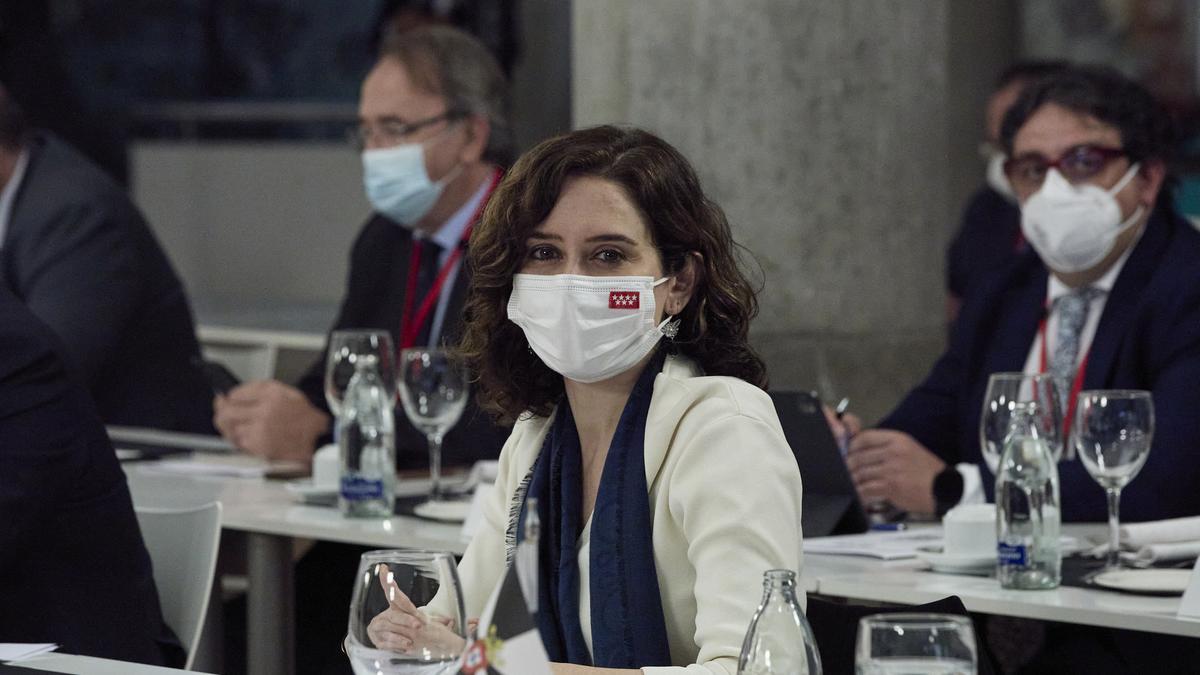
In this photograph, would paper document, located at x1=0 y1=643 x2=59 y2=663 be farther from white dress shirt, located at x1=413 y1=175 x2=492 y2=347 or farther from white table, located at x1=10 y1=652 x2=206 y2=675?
white dress shirt, located at x1=413 y1=175 x2=492 y2=347

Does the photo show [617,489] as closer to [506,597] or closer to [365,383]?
[506,597]

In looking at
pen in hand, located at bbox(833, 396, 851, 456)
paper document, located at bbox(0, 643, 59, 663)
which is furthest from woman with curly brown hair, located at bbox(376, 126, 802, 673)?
pen in hand, located at bbox(833, 396, 851, 456)

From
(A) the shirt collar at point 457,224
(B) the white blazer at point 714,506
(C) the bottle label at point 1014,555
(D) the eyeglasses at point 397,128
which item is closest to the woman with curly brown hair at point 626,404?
(B) the white blazer at point 714,506

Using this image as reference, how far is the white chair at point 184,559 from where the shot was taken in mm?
2771

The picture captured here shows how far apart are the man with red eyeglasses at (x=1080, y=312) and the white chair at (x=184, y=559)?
45.8 inches

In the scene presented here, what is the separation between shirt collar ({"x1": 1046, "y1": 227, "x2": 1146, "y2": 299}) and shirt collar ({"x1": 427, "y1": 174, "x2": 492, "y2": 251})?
1281 mm

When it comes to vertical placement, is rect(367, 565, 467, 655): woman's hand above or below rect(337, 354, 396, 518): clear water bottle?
above

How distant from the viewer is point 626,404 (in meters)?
2.09

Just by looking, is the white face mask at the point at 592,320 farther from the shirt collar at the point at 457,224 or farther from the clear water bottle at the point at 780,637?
the shirt collar at the point at 457,224

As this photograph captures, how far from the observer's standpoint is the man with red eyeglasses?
→ 313 cm

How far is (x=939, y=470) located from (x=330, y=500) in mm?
1117

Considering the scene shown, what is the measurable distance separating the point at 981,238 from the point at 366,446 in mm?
3165

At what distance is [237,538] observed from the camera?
376cm

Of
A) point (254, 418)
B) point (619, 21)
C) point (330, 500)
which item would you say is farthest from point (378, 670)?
point (619, 21)
